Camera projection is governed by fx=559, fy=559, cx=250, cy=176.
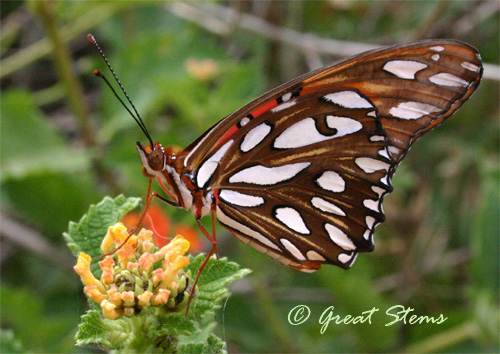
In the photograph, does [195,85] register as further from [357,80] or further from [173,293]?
[173,293]

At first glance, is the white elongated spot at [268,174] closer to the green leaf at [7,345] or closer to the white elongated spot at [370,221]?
the white elongated spot at [370,221]

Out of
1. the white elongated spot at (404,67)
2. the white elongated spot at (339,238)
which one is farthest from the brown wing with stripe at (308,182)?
the white elongated spot at (404,67)

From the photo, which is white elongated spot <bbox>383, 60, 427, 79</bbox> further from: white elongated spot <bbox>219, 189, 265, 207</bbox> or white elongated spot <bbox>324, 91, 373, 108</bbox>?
white elongated spot <bbox>219, 189, 265, 207</bbox>

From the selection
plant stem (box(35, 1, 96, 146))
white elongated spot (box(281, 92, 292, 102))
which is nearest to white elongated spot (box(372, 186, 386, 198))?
white elongated spot (box(281, 92, 292, 102))

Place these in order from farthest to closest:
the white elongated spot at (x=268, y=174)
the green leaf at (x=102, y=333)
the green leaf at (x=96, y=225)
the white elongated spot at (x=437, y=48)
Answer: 1. the white elongated spot at (x=268, y=174)
2. the white elongated spot at (x=437, y=48)
3. the green leaf at (x=96, y=225)
4. the green leaf at (x=102, y=333)

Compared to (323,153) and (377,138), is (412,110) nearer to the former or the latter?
(377,138)

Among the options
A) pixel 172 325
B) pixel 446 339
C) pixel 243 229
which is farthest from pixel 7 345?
pixel 446 339
